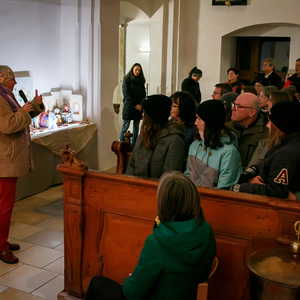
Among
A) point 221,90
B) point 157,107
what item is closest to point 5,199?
point 157,107

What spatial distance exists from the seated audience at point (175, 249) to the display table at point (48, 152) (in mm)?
3960

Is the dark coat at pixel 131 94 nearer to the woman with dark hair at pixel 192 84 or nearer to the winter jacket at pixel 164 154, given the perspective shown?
the woman with dark hair at pixel 192 84

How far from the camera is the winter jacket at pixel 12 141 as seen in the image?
414 centimetres

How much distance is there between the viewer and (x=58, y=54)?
24.1ft

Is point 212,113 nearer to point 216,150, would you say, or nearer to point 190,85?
point 216,150

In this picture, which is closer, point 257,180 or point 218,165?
point 257,180

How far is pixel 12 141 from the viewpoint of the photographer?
4254mm

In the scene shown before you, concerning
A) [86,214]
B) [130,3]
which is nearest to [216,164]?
[86,214]


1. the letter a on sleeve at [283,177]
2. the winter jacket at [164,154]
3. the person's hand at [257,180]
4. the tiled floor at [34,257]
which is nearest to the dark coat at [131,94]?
the tiled floor at [34,257]

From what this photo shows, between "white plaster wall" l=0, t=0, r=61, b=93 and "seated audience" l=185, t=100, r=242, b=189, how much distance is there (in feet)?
12.8

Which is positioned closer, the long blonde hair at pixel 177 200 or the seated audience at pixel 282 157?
the long blonde hair at pixel 177 200

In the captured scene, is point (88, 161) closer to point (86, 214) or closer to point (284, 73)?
point (86, 214)

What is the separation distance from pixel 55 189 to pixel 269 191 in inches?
166

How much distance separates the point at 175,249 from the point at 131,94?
624cm
